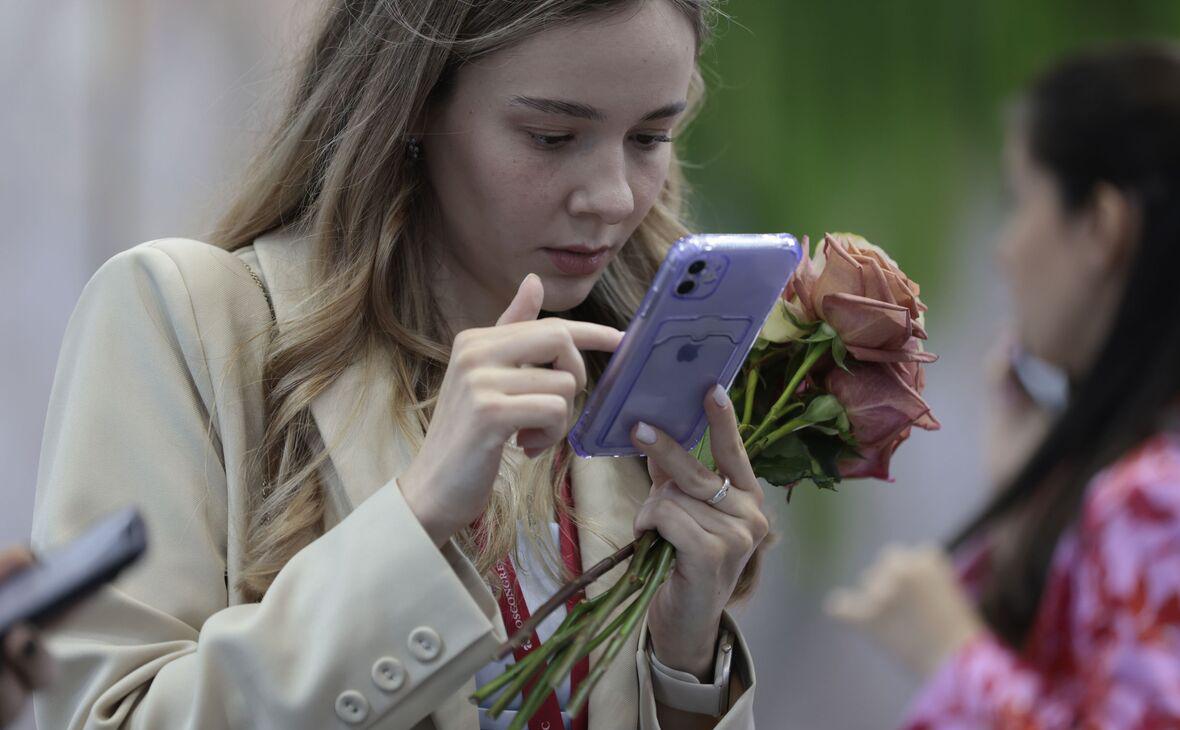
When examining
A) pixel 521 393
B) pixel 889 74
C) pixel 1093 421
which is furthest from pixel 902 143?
pixel 1093 421

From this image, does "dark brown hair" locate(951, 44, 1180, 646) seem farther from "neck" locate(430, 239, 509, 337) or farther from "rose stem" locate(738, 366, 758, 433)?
"neck" locate(430, 239, 509, 337)

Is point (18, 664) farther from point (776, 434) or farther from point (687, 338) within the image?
point (776, 434)

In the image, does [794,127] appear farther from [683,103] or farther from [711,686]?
[711,686]

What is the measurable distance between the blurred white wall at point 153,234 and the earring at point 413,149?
1792 millimetres

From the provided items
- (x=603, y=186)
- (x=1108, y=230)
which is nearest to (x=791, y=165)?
(x=603, y=186)

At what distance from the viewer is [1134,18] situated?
273cm

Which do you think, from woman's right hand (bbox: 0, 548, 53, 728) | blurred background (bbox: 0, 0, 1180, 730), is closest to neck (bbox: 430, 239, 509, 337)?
woman's right hand (bbox: 0, 548, 53, 728)

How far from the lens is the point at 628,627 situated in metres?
1.15

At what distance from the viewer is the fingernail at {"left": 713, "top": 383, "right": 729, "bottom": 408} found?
124cm

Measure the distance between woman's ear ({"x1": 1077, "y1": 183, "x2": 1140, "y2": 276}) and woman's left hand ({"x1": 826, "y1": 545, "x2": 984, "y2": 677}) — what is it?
0.21 meters

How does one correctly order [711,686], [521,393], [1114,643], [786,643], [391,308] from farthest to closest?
[786,643] < [391,308] < [711,686] < [521,393] < [1114,643]

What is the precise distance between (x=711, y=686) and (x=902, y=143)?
199 centimetres

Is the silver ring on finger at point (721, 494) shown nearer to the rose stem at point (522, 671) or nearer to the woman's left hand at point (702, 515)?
the woman's left hand at point (702, 515)

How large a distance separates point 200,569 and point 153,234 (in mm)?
2368
